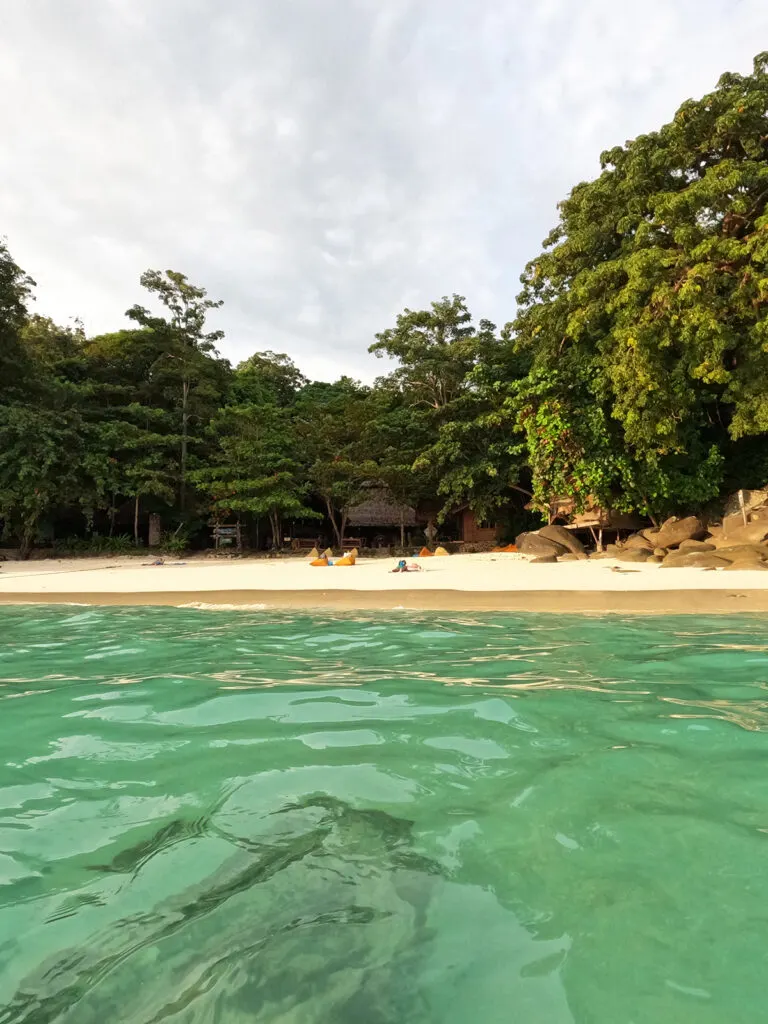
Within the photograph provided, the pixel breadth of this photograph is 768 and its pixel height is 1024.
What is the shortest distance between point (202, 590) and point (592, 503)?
1096 cm

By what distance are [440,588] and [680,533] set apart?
8.24 m

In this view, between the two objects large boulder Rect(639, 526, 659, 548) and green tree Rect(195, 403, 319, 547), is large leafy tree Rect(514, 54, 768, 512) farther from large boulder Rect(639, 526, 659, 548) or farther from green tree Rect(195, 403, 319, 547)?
green tree Rect(195, 403, 319, 547)

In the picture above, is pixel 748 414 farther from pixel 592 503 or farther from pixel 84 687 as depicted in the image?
pixel 84 687

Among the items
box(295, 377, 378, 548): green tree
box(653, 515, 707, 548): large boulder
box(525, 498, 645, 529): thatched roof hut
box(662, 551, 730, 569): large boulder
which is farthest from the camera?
box(295, 377, 378, 548): green tree

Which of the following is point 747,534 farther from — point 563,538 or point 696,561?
point 563,538

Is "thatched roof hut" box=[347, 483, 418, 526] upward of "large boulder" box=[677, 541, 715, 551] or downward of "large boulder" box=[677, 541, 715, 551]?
upward

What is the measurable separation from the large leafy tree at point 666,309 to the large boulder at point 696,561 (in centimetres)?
313

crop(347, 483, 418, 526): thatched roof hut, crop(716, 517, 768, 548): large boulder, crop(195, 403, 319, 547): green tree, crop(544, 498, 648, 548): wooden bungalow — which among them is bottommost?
crop(716, 517, 768, 548): large boulder

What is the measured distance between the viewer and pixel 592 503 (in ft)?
52.7

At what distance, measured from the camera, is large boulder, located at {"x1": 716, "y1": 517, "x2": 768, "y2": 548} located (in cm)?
1268

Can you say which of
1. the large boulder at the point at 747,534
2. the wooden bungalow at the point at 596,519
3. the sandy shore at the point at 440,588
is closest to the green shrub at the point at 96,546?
the sandy shore at the point at 440,588

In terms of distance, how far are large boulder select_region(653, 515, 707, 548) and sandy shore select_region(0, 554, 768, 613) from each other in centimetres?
202

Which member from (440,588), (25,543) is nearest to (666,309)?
(440,588)

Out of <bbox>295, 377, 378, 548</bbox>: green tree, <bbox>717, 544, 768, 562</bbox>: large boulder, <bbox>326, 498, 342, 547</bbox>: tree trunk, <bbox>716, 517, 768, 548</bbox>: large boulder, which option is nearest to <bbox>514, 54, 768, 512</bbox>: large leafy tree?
<bbox>716, 517, 768, 548</bbox>: large boulder
